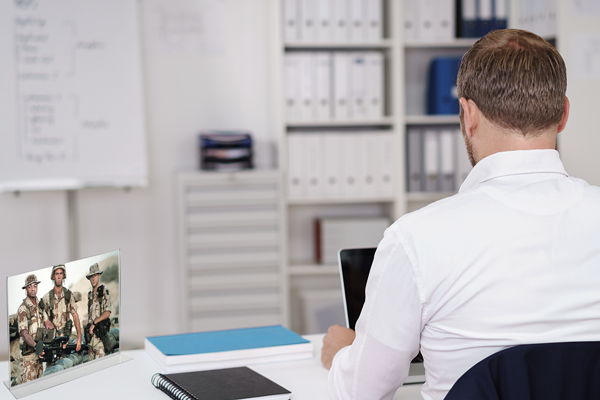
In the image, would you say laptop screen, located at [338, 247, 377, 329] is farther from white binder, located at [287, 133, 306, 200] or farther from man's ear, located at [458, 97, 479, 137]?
white binder, located at [287, 133, 306, 200]

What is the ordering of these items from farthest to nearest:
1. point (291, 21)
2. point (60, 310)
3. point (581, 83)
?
point (291, 21) < point (581, 83) < point (60, 310)

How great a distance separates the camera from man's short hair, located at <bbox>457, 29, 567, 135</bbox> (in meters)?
0.89

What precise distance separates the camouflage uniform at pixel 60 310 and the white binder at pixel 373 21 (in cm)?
221

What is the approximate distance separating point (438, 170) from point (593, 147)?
726 millimetres

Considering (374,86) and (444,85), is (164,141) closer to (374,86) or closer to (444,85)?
(374,86)

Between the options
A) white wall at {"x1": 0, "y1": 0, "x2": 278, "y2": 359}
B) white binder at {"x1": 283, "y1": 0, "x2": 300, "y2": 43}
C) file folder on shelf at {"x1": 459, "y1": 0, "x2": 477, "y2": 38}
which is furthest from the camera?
white wall at {"x1": 0, "y1": 0, "x2": 278, "y2": 359}

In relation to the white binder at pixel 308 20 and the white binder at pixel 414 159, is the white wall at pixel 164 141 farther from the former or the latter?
the white binder at pixel 414 159

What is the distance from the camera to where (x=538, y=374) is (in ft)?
2.42

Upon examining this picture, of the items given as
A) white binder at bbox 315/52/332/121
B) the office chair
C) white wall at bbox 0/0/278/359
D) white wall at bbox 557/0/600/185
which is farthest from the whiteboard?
the office chair

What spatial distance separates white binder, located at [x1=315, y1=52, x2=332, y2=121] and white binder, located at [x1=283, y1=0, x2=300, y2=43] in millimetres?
149

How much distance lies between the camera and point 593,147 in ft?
9.00

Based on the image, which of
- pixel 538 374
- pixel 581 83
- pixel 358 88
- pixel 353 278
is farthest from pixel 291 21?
pixel 538 374

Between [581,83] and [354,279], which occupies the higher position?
[581,83]

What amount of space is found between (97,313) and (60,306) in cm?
8
